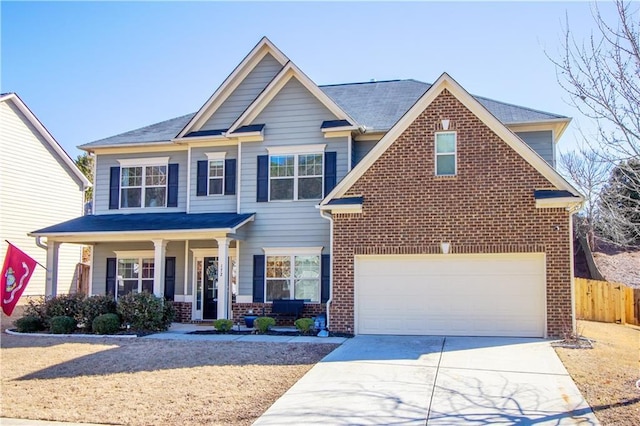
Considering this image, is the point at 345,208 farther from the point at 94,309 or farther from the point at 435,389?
the point at 94,309

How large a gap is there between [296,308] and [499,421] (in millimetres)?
9834

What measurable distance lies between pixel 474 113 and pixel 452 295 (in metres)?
4.53

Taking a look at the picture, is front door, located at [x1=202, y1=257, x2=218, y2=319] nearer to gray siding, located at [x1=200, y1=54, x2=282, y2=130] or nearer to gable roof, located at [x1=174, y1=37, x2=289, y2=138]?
gable roof, located at [x1=174, y1=37, x2=289, y2=138]

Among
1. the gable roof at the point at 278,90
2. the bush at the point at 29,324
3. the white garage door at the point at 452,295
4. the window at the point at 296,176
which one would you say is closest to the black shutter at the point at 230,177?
the gable roof at the point at 278,90

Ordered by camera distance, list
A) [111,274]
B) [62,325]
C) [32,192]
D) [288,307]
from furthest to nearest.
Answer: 1. [32,192]
2. [111,274]
3. [288,307]
4. [62,325]

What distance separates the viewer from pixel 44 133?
24.0m

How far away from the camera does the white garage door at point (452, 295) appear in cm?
1393

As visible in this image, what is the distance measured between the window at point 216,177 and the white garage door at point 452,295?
19.7ft

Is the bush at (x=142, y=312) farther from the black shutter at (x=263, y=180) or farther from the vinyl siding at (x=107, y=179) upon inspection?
the black shutter at (x=263, y=180)

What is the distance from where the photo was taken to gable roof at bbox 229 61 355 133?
17.3 m

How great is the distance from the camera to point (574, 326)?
13.5 meters

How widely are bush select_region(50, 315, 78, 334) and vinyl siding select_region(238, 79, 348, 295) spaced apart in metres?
4.83

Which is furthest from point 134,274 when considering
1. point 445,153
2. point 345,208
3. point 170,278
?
point 445,153

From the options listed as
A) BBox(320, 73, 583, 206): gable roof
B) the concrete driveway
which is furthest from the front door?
the concrete driveway
